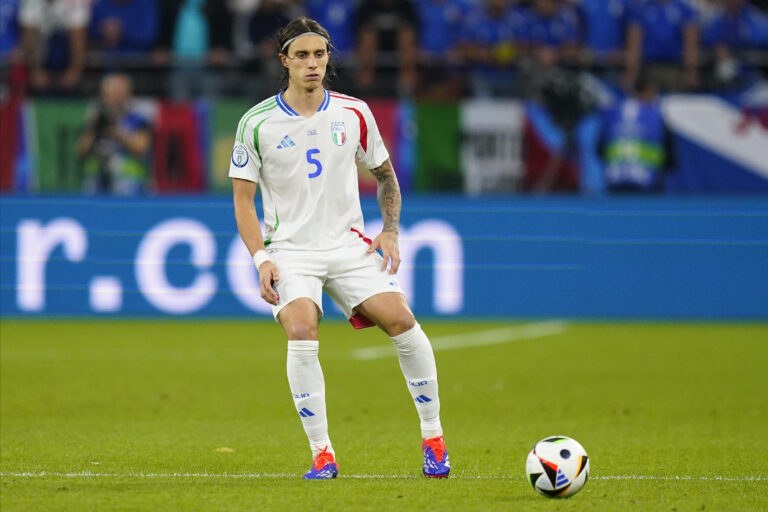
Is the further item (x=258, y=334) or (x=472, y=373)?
(x=258, y=334)

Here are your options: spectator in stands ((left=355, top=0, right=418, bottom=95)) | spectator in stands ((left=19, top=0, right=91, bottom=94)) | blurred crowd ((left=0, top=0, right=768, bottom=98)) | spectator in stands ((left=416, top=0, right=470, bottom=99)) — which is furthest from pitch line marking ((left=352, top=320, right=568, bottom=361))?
spectator in stands ((left=19, top=0, right=91, bottom=94))

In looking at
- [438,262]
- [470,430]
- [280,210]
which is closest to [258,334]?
[438,262]

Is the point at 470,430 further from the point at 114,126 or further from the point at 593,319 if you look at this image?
the point at 114,126

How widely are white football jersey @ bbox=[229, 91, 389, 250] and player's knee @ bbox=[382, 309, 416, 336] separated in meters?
0.46

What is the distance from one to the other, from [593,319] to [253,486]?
32.6 ft

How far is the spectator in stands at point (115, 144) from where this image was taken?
51.8 ft

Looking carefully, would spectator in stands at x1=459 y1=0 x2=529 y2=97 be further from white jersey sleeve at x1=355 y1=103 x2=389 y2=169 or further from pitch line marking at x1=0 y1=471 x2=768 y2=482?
pitch line marking at x1=0 y1=471 x2=768 y2=482

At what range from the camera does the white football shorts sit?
639 centimetres

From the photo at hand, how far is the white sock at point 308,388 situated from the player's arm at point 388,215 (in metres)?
0.59

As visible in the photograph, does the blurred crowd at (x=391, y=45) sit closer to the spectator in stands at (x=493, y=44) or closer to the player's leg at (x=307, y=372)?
the spectator in stands at (x=493, y=44)

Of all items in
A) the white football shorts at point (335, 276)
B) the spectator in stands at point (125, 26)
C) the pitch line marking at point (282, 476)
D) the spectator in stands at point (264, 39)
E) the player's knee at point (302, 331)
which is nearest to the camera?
the player's knee at point (302, 331)

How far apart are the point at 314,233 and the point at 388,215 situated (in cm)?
45

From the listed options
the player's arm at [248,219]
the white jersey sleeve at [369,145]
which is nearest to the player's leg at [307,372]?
the player's arm at [248,219]

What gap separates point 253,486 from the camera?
20.4 ft
